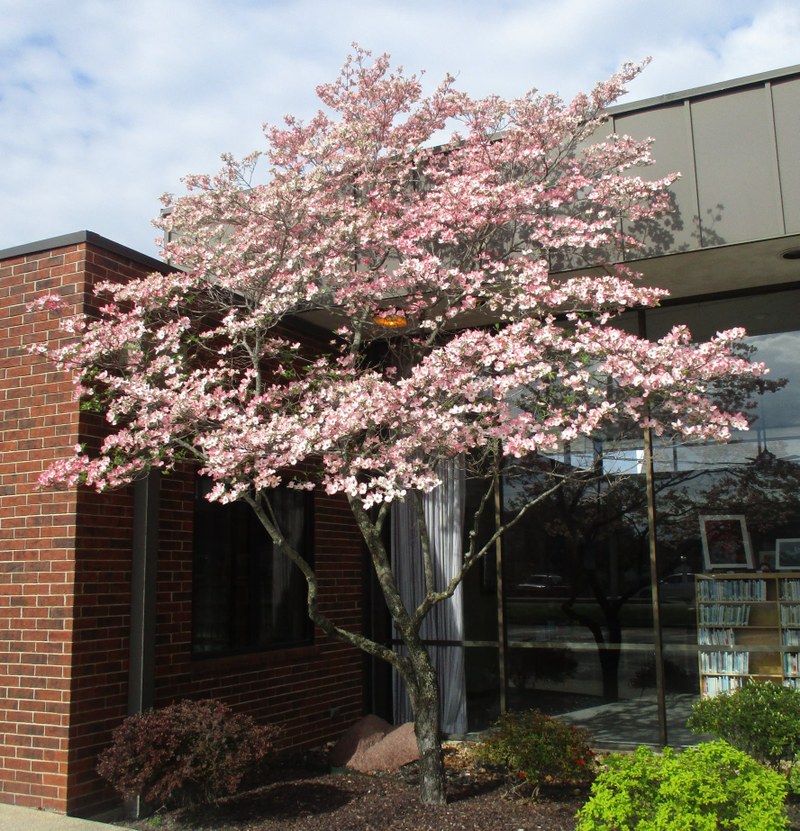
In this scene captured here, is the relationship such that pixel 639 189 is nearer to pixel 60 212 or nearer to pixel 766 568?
pixel 766 568

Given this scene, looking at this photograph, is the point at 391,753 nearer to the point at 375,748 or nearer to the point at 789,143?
the point at 375,748

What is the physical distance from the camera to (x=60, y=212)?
17.2 metres

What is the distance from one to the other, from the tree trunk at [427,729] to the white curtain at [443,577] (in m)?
2.54

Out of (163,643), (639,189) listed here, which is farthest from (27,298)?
(639,189)

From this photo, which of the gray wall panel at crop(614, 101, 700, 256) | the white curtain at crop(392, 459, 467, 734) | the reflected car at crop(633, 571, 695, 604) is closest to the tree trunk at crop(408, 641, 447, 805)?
the white curtain at crop(392, 459, 467, 734)

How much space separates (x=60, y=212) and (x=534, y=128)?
41.5 feet

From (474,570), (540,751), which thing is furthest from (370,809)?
(474,570)

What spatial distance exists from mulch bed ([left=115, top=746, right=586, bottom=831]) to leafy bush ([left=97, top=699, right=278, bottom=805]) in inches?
9.6

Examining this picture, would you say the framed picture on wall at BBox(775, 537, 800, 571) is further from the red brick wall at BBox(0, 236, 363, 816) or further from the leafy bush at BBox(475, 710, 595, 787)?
the red brick wall at BBox(0, 236, 363, 816)

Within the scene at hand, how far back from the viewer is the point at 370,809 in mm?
6031

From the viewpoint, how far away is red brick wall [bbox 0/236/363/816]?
239 inches

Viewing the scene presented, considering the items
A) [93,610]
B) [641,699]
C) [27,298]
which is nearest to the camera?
[93,610]

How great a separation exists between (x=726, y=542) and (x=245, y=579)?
432 centimetres

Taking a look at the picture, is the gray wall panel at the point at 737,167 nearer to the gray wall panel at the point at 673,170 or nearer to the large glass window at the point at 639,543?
the gray wall panel at the point at 673,170
